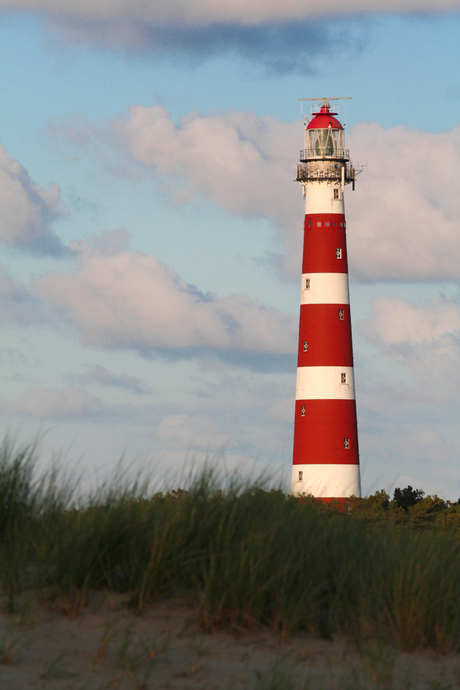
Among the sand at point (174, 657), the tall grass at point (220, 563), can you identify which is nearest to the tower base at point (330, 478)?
the tall grass at point (220, 563)

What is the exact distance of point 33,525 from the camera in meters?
9.03

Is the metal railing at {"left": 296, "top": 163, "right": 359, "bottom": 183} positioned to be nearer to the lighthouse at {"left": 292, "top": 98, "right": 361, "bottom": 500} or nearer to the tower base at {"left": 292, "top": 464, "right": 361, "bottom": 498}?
the lighthouse at {"left": 292, "top": 98, "right": 361, "bottom": 500}

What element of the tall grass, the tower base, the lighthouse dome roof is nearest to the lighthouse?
the tower base

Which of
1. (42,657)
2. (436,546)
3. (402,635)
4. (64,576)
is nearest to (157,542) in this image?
(64,576)

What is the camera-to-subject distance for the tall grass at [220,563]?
27.4ft

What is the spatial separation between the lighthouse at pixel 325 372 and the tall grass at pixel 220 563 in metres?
26.6

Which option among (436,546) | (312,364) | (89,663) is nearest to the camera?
(89,663)

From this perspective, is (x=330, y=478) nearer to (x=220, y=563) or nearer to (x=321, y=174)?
(x=321, y=174)

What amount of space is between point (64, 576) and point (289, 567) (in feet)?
6.86

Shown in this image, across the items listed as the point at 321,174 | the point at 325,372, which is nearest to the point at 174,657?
the point at 325,372

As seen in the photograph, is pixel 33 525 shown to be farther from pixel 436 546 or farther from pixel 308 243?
pixel 308 243

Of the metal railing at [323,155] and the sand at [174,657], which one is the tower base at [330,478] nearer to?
the metal railing at [323,155]

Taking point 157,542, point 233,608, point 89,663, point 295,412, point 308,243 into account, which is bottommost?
point 89,663

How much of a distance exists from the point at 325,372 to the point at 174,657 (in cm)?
2920
